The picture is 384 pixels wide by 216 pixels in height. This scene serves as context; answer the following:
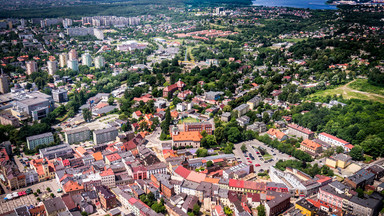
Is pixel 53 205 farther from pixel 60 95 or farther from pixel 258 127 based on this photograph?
pixel 60 95

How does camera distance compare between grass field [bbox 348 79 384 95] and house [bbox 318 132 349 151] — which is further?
grass field [bbox 348 79 384 95]

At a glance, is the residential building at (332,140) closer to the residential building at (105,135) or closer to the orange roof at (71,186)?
the residential building at (105,135)

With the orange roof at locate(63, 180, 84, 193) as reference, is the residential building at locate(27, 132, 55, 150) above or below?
above

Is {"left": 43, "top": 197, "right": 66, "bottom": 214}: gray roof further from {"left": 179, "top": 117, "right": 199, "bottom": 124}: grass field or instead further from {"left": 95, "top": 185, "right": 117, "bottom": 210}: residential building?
{"left": 179, "top": 117, "right": 199, "bottom": 124}: grass field

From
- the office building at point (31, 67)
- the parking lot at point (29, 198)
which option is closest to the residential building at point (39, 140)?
the parking lot at point (29, 198)

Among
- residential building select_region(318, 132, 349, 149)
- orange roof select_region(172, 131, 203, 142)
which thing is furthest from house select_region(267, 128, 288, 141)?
orange roof select_region(172, 131, 203, 142)

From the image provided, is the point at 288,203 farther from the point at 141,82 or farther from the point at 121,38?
the point at 121,38
